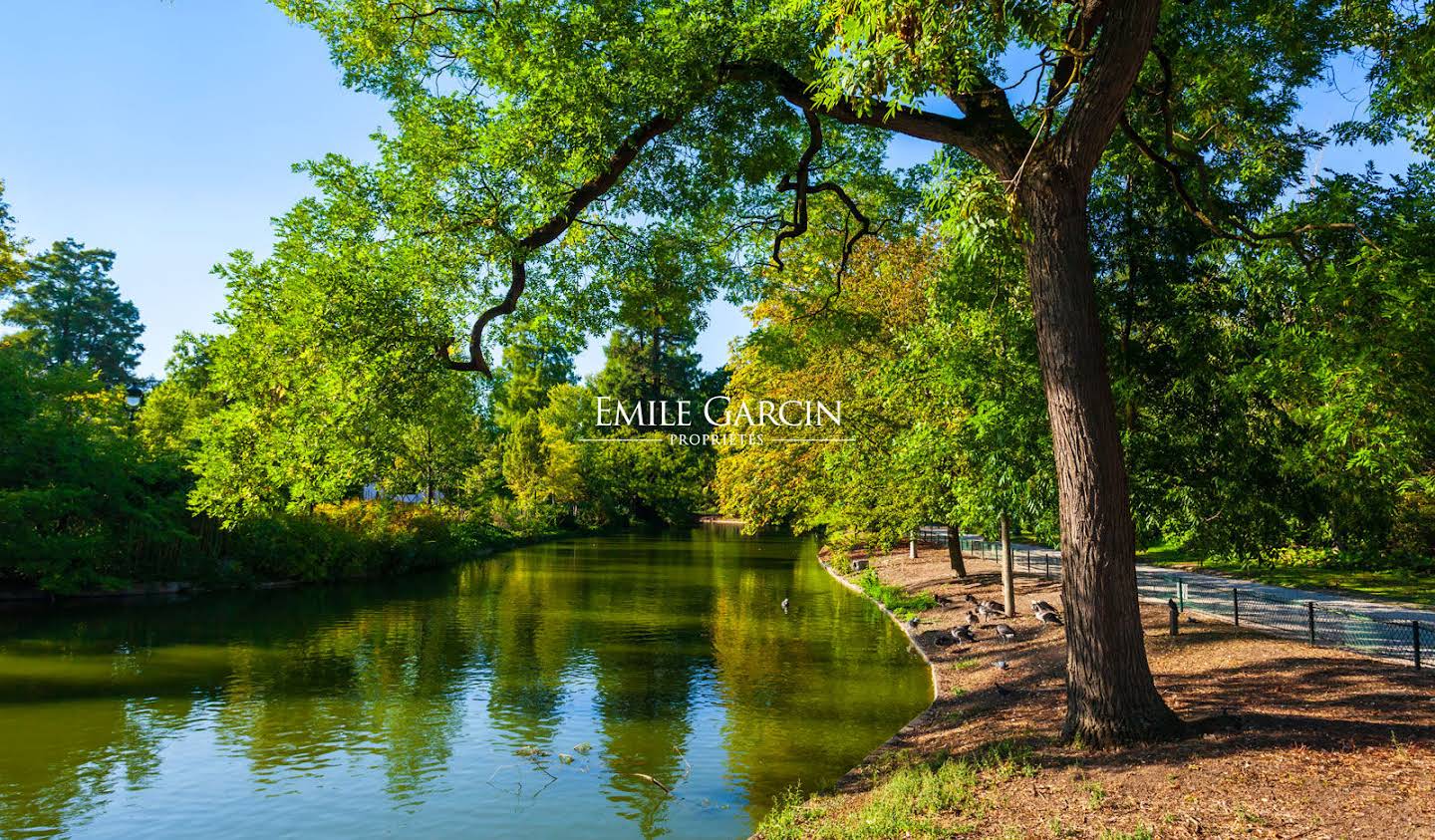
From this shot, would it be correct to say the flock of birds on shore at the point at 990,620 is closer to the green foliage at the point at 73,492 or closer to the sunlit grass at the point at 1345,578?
the sunlit grass at the point at 1345,578

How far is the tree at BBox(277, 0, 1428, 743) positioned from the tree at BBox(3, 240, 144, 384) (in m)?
85.0

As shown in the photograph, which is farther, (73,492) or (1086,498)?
(73,492)

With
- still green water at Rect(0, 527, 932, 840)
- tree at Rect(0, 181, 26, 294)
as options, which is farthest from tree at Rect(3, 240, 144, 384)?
still green water at Rect(0, 527, 932, 840)

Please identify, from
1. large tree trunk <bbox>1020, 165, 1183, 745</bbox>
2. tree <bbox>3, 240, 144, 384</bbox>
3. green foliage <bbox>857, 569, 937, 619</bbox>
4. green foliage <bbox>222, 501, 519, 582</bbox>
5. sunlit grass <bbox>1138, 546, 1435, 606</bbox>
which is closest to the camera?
large tree trunk <bbox>1020, 165, 1183, 745</bbox>

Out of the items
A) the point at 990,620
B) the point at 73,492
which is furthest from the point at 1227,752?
the point at 73,492

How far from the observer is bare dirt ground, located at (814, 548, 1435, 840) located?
6.92 metres

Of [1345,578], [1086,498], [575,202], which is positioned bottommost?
[1345,578]

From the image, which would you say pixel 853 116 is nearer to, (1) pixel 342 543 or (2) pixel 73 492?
(2) pixel 73 492

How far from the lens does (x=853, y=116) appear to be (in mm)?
10797

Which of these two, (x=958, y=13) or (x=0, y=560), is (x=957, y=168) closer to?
(x=958, y=13)

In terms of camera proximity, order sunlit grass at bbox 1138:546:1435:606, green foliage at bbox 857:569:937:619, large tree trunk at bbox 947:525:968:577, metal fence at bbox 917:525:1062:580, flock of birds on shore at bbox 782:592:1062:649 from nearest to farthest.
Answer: flock of birds on shore at bbox 782:592:1062:649, sunlit grass at bbox 1138:546:1435:606, green foliage at bbox 857:569:937:619, large tree trunk at bbox 947:525:968:577, metal fence at bbox 917:525:1062:580

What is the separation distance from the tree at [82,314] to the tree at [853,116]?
85.0 metres

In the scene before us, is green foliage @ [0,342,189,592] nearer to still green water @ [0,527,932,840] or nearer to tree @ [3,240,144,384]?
still green water @ [0,527,932,840]

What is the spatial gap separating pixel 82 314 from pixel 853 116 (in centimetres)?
9486
